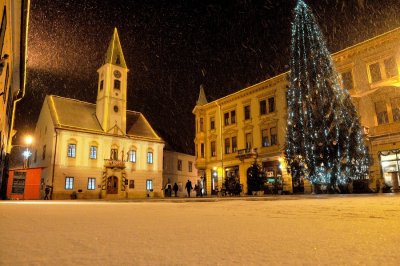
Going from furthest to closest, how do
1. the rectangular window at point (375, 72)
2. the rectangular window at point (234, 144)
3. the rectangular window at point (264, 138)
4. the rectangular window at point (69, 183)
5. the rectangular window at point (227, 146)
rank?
1. the rectangular window at point (227, 146)
2. the rectangular window at point (234, 144)
3. the rectangular window at point (69, 183)
4. the rectangular window at point (264, 138)
5. the rectangular window at point (375, 72)

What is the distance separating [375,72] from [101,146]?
3172 centimetres

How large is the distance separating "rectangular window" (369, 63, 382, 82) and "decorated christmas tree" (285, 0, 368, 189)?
4.80m

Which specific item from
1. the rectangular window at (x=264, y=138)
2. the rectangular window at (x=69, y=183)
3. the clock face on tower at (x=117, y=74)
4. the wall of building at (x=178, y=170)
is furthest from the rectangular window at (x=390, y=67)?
the rectangular window at (x=69, y=183)

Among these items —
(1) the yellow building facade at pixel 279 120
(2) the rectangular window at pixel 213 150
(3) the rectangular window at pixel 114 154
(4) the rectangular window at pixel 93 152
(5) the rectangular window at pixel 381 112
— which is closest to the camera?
(1) the yellow building facade at pixel 279 120

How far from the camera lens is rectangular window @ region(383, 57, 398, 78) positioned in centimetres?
2564

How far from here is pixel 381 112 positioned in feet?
86.6

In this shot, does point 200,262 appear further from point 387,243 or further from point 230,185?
point 230,185

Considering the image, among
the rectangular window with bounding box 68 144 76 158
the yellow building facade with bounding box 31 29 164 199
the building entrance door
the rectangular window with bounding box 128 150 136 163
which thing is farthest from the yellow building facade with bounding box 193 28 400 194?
the rectangular window with bounding box 68 144 76 158

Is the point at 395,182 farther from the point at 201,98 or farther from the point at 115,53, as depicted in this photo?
the point at 115,53

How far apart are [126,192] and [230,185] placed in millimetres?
15942

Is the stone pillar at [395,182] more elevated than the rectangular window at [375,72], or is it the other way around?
the rectangular window at [375,72]

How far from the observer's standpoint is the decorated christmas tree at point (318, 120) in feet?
74.1

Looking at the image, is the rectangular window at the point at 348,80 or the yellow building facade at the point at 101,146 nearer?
the rectangular window at the point at 348,80

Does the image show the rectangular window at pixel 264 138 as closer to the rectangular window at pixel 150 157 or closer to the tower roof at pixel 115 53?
the rectangular window at pixel 150 157
